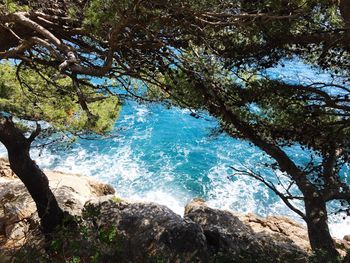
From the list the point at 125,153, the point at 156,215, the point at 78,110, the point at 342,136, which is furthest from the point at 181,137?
the point at 342,136

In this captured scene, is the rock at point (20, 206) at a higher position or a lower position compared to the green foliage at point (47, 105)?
lower

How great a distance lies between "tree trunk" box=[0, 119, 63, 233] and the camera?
5.68m

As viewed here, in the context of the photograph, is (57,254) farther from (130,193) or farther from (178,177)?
(178,177)

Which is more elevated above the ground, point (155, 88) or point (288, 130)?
point (155, 88)

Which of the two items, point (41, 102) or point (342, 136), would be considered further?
point (41, 102)

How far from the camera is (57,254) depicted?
5000 millimetres

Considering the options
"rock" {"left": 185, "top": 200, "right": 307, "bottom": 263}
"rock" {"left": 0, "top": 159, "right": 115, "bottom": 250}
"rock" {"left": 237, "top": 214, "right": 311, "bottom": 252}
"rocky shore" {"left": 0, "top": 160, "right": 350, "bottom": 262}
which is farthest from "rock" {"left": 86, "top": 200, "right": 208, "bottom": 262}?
"rock" {"left": 237, "top": 214, "right": 311, "bottom": 252}

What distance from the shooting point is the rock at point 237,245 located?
4.89 m

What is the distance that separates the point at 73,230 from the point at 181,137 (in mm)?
14242

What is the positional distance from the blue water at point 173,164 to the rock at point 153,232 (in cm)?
735

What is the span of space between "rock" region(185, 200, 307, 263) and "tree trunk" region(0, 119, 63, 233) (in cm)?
260

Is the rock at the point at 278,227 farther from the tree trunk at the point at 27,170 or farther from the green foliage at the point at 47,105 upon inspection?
the tree trunk at the point at 27,170

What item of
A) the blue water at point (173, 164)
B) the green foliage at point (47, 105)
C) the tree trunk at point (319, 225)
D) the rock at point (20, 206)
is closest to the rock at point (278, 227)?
the blue water at point (173, 164)

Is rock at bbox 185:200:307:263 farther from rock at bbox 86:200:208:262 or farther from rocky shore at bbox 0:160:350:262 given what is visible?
rock at bbox 86:200:208:262
